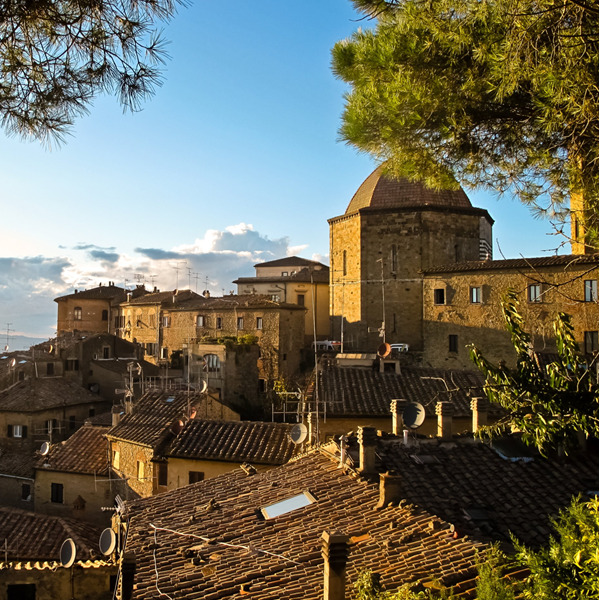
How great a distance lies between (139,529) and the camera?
1127cm

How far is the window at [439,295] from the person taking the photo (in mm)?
30828

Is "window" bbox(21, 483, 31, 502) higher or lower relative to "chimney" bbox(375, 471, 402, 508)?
lower

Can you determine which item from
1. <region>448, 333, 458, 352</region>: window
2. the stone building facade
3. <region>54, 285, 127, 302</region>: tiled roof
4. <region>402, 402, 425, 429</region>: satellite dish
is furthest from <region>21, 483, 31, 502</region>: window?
<region>54, 285, 127, 302</region>: tiled roof

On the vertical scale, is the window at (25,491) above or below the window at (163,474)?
below

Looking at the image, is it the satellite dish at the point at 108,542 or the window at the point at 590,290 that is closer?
the satellite dish at the point at 108,542

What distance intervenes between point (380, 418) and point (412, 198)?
1980cm

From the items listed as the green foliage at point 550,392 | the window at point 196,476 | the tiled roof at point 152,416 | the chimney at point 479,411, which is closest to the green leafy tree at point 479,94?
the green foliage at point 550,392

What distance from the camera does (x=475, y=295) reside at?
29375 millimetres

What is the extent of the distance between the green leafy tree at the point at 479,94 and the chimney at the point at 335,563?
4451 mm

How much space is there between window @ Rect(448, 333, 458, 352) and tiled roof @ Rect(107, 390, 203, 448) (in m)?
13.1

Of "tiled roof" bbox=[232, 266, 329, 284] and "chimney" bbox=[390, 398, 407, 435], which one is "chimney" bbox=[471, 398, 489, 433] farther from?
"tiled roof" bbox=[232, 266, 329, 284]

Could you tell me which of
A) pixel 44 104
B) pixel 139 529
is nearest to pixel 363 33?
pixel 44 104

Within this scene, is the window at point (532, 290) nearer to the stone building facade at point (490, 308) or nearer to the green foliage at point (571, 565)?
the stone building facade at point (490, 308)

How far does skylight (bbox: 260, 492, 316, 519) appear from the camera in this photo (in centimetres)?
1077
